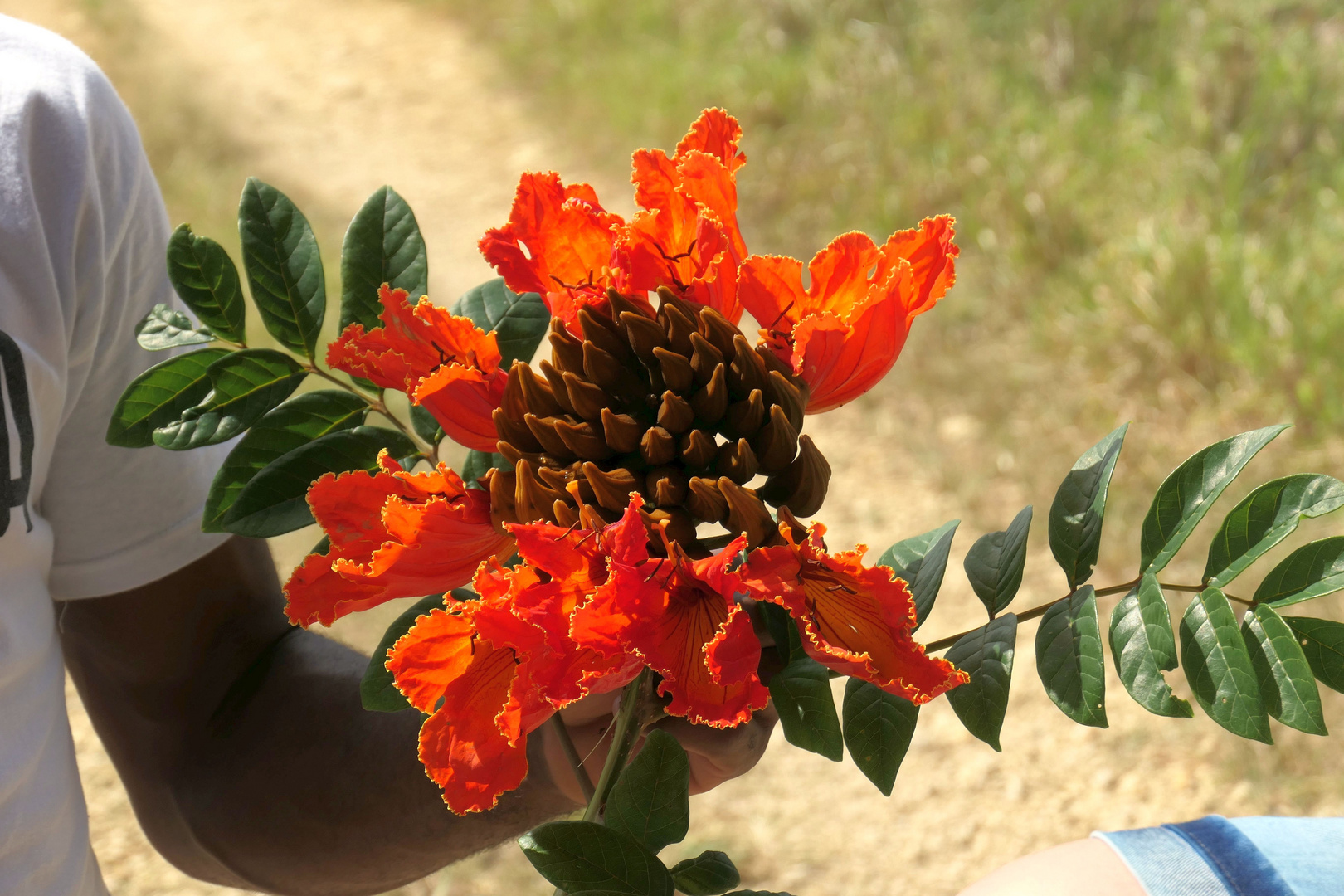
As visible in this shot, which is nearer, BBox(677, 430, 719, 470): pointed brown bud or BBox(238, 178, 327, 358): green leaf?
BBox(677, 430, 719, 470): pointed brown bud

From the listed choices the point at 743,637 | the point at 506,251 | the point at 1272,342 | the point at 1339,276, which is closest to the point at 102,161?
the point at 506,251

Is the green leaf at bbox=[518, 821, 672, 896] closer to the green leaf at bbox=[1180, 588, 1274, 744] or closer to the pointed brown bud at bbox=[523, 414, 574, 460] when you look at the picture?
the pointed brown bud at bbox=[523, 414, 574, 460]

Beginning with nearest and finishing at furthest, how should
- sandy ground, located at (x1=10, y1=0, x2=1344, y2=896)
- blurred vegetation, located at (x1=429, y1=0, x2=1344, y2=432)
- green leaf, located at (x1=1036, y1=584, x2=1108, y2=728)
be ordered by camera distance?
green leaf, located at (x1=1036, y1=584, x2=1108, y2=728) → sandy ground, located at (x1=10, y1=0, x2=1344, y2=896) → blurred vegetation, located at (x1=429, y1=0, x2=1344, y2=432)

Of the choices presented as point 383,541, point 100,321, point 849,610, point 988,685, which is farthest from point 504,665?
point 100,321

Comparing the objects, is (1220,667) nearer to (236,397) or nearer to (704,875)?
(704,875)

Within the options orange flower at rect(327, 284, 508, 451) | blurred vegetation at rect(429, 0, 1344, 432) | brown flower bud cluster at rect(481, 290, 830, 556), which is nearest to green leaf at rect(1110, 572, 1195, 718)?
brown flower bud cluster at rect(481, 290, 830, 556)
